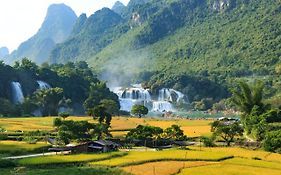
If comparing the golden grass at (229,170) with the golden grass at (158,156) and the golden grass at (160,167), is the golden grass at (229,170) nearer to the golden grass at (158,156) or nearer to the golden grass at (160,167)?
the golden grass at (160,167)

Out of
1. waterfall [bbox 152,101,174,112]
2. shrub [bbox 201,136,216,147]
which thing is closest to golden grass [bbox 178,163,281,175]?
shrub [bbox 201,136,216,147]

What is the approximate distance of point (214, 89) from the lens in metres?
151

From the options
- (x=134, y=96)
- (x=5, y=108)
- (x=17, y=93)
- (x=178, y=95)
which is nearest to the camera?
(x=5, y=108)

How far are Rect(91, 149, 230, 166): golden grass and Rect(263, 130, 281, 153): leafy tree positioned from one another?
8.53 meters

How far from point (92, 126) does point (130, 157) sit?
39.5 feet

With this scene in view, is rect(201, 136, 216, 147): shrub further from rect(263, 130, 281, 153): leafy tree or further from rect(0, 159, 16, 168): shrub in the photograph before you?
rect(0, 159, 16, 168): shrub

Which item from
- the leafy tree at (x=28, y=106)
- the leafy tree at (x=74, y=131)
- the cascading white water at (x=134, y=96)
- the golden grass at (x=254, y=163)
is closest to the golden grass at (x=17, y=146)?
the leafy tree at (x=74, y=131)

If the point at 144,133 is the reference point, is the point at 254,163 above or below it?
below

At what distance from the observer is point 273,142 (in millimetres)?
51312

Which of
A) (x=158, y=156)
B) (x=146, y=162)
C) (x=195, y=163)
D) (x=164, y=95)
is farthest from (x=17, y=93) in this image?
(x=195, y=163)

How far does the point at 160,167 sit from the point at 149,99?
108982 millimetres

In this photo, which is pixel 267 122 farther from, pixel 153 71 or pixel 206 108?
pixel 153 71

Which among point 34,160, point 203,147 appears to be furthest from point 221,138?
point 34,160

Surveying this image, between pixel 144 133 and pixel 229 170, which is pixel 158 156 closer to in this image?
pixel 229 170
